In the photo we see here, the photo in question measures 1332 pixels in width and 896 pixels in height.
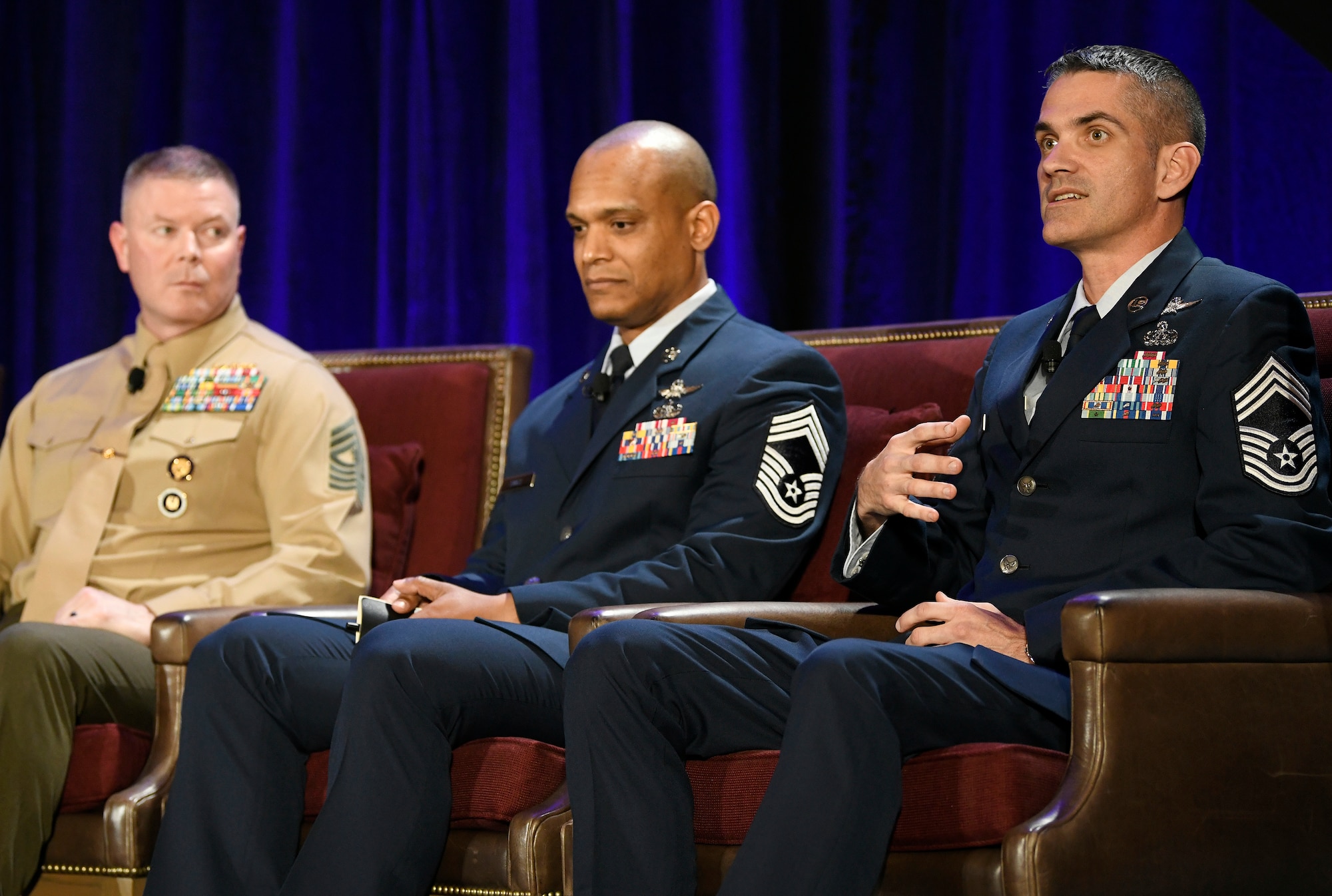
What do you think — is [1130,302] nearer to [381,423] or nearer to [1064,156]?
[1064,156]

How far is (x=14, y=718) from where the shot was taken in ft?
7.88

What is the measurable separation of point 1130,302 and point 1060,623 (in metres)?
0.61

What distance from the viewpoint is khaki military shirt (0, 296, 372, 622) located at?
9.43ft

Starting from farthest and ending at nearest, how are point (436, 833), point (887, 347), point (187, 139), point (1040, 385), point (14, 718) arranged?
point (187, 139), point (887, 347), point (14, 718), point (1040, 385), point (436, 833)

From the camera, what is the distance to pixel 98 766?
245cm

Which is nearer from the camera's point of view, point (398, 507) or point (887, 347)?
point (887, 347)

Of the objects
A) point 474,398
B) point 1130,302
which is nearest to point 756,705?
point 1130,302

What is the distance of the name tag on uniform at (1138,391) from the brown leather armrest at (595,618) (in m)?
0.62

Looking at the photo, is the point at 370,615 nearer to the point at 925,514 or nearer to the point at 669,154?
the point at 925,514

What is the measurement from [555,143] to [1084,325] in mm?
1891

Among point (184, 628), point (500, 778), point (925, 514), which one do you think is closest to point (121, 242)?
point (184, 628)

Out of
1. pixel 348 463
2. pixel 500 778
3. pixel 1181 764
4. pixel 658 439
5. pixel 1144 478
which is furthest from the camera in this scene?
pixel 348 463

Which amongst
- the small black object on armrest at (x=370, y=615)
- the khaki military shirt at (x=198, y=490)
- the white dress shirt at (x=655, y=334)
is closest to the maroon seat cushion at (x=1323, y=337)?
the white dress shirt at (x=655, y=334)

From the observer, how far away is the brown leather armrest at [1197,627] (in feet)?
5.32
